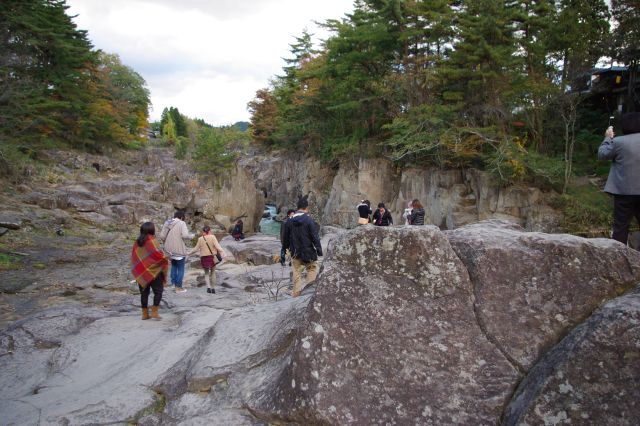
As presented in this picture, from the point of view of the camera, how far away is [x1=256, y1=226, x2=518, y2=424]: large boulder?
8.95 feet

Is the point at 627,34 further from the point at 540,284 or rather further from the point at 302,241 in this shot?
the point at 540,284

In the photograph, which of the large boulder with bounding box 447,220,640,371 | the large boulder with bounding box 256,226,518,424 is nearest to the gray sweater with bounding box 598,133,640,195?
the large boulder with bounding box 447,220,640,371

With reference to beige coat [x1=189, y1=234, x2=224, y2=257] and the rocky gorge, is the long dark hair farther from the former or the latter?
beige coat [x1=189, y1=234, x2=224, y2=257]

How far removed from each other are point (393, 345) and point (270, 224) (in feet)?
124

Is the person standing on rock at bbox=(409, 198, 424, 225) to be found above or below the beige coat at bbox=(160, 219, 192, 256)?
above

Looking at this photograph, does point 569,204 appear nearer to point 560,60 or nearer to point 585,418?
point 560,60

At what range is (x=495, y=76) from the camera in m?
19.5

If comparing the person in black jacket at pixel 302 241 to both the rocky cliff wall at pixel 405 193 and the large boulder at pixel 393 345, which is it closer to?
the large boulder at pixel 393 345

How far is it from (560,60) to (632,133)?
20173mm

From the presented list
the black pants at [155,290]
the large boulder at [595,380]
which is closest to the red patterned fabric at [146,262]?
the black pants at [155,290]

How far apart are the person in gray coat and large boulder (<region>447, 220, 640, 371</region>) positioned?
1.13m

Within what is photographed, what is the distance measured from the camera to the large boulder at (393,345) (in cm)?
273

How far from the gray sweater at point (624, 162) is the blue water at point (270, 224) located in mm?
29125

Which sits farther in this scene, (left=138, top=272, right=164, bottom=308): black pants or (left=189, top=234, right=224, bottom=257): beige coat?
(left=189, top=234, right=224, bottom=257): beige coat
